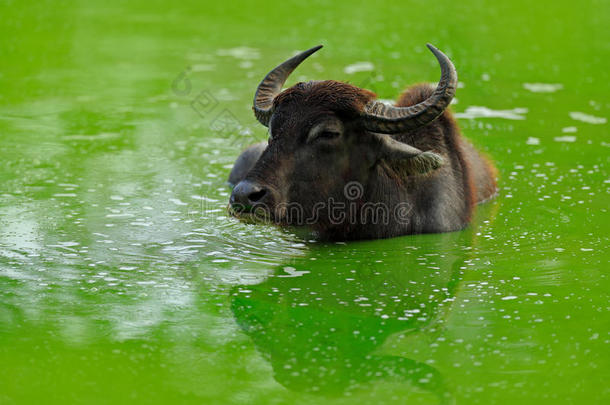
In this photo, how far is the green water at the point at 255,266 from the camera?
5047 millimetres

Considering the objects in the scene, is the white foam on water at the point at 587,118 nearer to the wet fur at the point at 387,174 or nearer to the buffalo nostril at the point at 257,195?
the wet fur at the point at 387,174

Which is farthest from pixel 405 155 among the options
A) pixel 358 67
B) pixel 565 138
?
pixel 358 67

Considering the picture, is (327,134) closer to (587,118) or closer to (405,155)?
(405,155)

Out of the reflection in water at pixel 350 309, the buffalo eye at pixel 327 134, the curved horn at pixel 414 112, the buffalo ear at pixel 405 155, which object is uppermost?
the curved horn at pixel 414 112

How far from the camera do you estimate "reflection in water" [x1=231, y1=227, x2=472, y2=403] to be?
5062 millimetres

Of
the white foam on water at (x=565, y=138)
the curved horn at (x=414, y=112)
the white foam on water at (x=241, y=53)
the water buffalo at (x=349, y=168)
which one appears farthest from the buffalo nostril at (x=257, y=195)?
the white foam on water at (x=241, y=53)

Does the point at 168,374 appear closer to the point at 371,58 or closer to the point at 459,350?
the point at 459,350

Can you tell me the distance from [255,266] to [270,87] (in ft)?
6.66

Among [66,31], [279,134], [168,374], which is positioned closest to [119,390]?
[168,374]

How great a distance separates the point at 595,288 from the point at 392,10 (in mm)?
15019

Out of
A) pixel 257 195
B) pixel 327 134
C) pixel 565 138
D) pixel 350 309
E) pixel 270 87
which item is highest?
pixel 270 87

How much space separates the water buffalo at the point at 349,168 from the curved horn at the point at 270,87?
0.06 ft

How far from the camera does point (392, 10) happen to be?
2062 centimetres

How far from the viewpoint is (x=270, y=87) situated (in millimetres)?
8148
